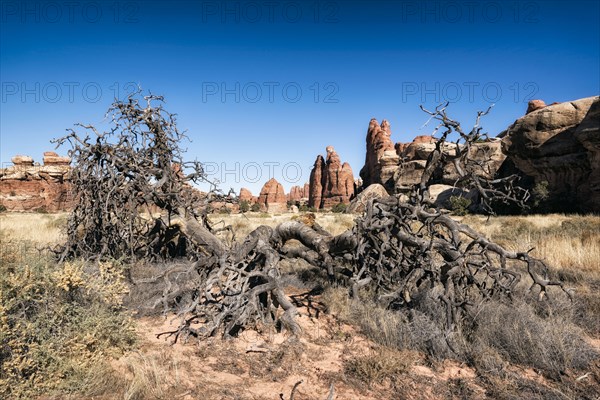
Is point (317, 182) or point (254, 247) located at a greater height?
point (317, 182)

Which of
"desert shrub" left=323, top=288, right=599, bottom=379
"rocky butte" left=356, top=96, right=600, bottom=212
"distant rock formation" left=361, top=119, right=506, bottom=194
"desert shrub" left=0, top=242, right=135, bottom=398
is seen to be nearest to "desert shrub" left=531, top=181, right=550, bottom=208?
"rocky butte" left=356, top=96, right=600, bottom=212

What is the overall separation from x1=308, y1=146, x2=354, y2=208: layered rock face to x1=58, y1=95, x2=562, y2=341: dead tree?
268ft

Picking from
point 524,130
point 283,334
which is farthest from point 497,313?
point 524,130

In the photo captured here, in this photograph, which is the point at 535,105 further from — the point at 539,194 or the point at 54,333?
the point at 54,333

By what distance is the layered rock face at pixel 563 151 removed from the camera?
78.7 ft

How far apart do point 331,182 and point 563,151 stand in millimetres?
72240

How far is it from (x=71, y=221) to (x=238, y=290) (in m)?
5.06

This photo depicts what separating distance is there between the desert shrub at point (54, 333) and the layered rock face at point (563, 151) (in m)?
27.2

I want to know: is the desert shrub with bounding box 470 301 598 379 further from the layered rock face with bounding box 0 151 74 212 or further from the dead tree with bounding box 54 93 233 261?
the layered rock face with bounding box 0 151 74 212

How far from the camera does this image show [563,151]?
2681 cm

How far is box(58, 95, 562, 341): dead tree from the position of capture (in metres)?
4.66

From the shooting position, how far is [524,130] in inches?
1145

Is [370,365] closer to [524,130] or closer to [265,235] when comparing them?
[265,235]

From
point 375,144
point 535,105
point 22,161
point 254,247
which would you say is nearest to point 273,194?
point 375,144
